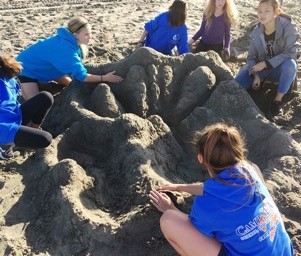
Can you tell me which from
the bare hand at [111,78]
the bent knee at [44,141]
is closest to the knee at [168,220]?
the bent knee at [44,141]

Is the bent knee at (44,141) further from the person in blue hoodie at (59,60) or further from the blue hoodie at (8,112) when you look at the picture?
the person in blue hoodie at (59,60)

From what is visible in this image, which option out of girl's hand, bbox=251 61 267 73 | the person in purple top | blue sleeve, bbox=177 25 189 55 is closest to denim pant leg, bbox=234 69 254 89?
girl's hand, bbox=251 61 267 73

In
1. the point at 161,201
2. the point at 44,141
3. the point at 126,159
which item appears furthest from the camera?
the point at 44,141

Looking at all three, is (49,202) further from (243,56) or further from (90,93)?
(243,56)

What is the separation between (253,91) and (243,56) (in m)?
1.42

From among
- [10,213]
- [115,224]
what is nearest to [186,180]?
[115,224]

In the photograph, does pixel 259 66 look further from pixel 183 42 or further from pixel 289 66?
pixel 183 42

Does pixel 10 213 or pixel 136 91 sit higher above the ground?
pixel 136 91

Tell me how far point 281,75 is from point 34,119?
7.28ft

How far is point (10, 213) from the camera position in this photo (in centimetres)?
268

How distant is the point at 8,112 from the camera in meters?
3.11

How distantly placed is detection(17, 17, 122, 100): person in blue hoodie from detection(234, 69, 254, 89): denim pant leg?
113cm

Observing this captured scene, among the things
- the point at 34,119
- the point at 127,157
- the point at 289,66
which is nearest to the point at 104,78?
the point at 34,119

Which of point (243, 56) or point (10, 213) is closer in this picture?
point (10, 213)
